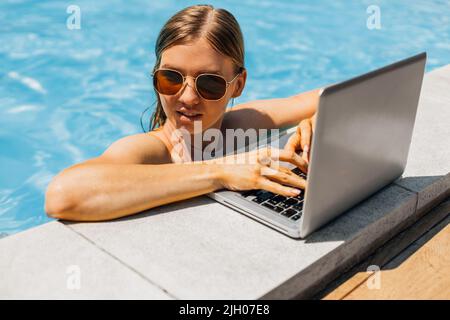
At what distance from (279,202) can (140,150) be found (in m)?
0.79

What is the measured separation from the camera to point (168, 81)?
8.61 feet

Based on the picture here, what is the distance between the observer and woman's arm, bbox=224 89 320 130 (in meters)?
3.47

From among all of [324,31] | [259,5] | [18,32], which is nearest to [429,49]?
[324,31]

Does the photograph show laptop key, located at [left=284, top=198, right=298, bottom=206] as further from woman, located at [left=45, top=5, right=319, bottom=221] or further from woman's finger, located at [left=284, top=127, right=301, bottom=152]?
woman's finger, located at [left=284, top=127, right=301, bottom=152]

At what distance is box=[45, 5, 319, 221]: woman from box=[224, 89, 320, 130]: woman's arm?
375 mm

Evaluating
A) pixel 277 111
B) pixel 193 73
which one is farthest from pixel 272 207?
pixel 277 111

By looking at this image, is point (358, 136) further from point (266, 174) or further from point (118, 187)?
point (118, 187)

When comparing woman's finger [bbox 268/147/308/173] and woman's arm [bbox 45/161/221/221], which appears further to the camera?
woman's finger [bbox 268/147/308/173]

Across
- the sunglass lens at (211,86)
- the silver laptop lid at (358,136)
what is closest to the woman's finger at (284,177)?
the silver laptop lid at (358,136)

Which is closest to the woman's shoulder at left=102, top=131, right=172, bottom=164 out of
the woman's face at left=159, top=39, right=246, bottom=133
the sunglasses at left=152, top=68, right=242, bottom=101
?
the woman's face at left=159, top=39, right=246, bottom=133

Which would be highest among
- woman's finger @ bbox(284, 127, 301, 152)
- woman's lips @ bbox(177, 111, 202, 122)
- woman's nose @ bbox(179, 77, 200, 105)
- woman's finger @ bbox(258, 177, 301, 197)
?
woman's nose @ bbox(179, 77, 200, 105)

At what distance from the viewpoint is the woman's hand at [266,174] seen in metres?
2.34
